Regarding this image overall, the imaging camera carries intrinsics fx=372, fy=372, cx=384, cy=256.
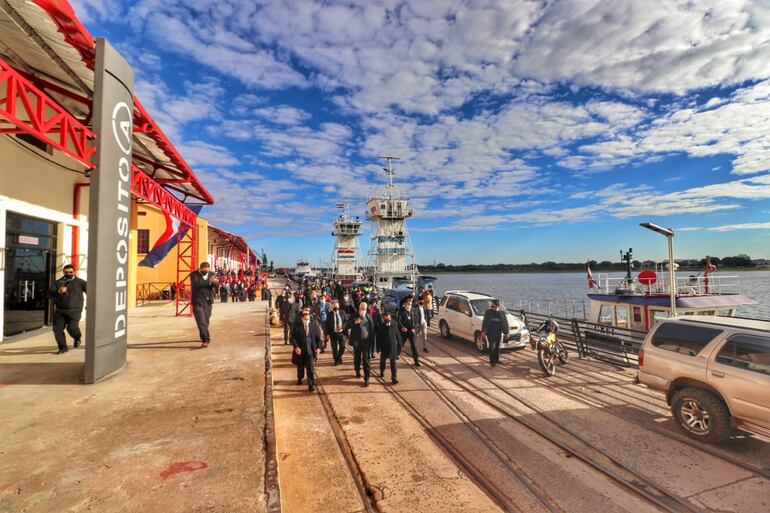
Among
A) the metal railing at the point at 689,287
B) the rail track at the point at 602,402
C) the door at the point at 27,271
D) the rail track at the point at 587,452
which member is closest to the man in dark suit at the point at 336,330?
the rail track at the point at 587,452

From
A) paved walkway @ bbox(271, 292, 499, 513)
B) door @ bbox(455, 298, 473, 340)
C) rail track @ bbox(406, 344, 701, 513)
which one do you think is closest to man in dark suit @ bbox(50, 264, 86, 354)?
paved walkway @ bbox(271, 292, 499, 513)

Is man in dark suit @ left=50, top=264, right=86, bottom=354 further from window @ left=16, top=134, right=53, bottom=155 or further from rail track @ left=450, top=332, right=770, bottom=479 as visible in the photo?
rail track @ left=450, top=332, right=770, bottom=479

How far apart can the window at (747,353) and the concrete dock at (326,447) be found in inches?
49.4

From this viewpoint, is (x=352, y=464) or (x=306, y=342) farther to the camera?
(x=306, y=342)

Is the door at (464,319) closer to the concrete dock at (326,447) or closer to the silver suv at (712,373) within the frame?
the concrete dock at (326,447)

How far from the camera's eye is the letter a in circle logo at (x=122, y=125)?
6164 mm

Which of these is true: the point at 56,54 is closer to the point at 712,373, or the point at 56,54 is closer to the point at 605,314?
the point at 712,373

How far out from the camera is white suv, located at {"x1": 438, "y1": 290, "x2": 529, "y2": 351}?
468 inches

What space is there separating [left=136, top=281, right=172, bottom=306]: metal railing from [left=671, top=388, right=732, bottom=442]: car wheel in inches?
1078

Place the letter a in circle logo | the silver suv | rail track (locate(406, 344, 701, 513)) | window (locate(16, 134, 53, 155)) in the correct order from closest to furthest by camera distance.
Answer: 1. rail track (locate(406, 344, 701, 513))
2. the silver suv
3. the letter a in circle logo
4. window (locate(16, 134, 53, 155))

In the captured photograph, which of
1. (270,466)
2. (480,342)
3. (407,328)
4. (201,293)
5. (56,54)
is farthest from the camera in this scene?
(480,342)

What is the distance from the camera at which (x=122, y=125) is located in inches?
252

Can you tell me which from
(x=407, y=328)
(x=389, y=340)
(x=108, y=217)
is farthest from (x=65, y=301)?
(x=407, y=328)

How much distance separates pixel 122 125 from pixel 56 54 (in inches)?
104
